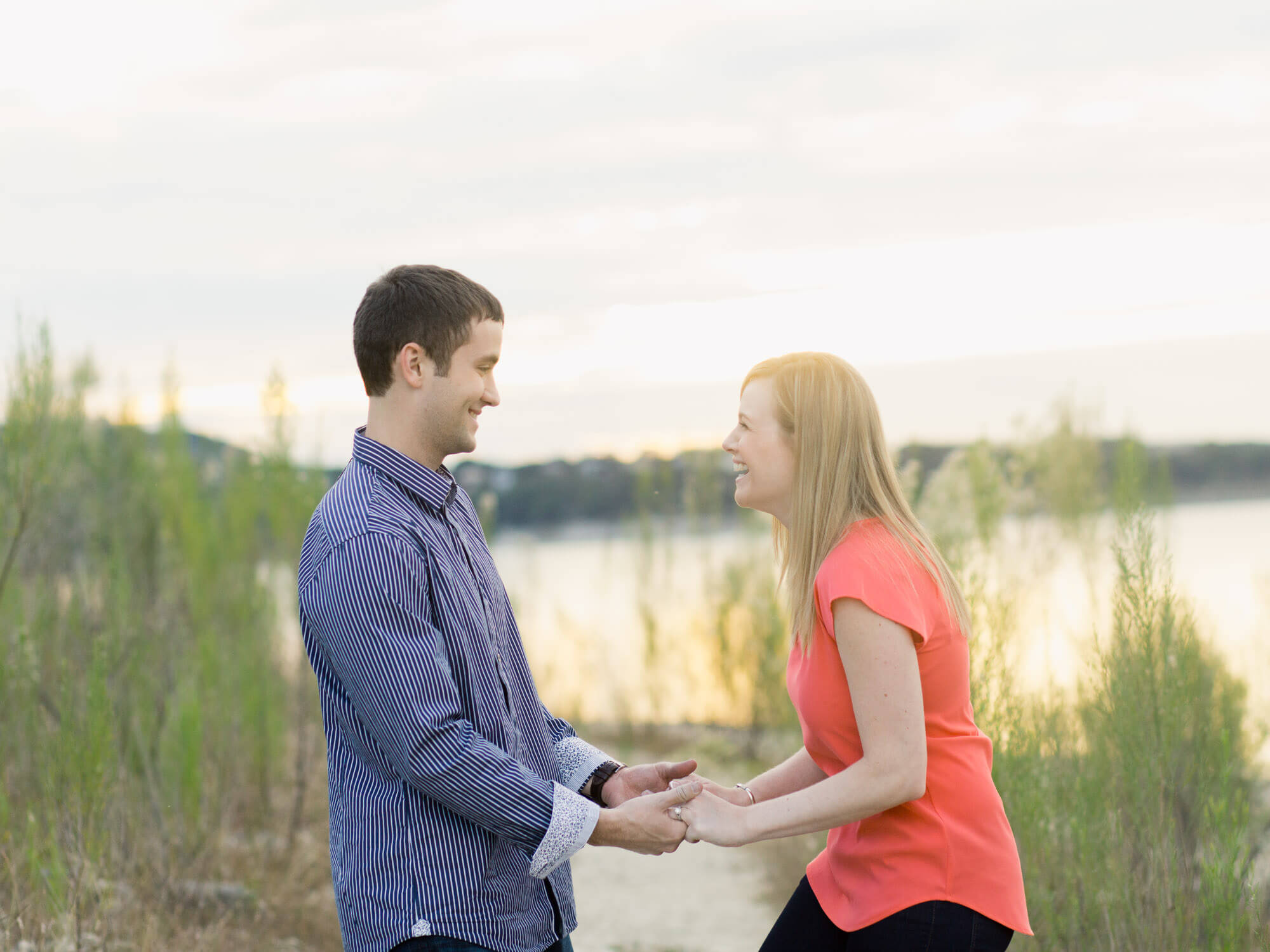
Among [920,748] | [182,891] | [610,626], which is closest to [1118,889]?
[920,748]

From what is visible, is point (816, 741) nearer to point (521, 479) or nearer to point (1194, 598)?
point (1194, 598)

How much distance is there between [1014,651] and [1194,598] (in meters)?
0.88

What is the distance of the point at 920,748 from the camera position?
1.89 m

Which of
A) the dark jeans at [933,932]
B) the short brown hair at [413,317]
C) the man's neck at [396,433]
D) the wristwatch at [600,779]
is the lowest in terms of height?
the dark jeans at [933,932]

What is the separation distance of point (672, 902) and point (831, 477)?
4438 millimetres

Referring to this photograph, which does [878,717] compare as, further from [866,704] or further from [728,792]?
[728,792]

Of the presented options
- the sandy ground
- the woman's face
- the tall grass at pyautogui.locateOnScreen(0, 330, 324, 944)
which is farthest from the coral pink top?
the sandy ground

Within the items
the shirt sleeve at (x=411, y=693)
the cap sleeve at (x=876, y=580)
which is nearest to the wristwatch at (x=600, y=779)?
the shirt sleeve at (x=411, y=693)

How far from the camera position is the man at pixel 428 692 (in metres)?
1.85

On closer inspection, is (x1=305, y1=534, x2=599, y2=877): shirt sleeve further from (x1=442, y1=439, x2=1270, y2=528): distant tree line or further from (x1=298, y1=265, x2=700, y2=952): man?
(x1=442, y1=439, x2=1270, y2=528): distant tree line

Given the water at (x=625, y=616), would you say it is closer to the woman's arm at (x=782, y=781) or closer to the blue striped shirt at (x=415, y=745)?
the woman's arm at (x=782, y=781)

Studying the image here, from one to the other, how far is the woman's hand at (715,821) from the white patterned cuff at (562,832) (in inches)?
8.7

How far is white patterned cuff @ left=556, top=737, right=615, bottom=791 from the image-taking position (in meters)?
2.50

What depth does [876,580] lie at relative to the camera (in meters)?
1.90
